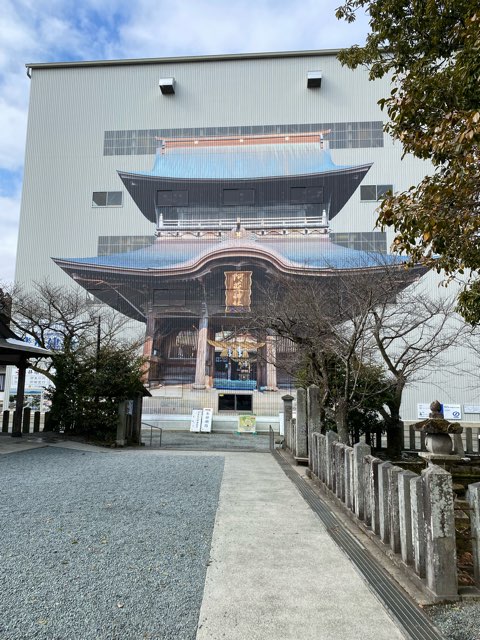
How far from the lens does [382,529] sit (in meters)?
4.43

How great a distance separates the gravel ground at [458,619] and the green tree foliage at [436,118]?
2.97m

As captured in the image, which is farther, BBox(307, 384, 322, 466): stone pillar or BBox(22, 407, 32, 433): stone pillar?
BBox(22, 407, 32, 433): stone pillar

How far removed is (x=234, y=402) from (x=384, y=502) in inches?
932

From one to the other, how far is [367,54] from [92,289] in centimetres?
2653

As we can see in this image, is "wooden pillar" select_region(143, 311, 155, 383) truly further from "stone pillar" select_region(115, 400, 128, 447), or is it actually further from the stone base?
the stone base

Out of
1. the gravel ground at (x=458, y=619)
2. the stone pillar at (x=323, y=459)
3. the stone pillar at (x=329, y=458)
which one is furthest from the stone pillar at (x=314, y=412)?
the gravel ground at (x=458, y=619)

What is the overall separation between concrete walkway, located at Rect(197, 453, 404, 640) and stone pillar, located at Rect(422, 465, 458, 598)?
483mm

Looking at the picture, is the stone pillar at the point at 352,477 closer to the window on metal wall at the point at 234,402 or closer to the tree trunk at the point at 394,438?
the tree trunk at the point at 394,438

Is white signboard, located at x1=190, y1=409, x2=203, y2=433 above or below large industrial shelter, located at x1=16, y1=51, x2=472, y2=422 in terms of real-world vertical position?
below

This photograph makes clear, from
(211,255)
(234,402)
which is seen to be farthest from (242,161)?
(234,402)

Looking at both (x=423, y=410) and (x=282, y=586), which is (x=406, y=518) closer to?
(x=282, y=586)

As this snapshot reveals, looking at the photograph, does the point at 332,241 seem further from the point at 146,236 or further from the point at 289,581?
the point at 289,581

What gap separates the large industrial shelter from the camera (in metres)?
29.2

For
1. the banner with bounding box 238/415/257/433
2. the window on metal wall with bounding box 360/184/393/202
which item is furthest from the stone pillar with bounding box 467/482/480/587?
the window on metal wall with bounding box 360/184/393/202
